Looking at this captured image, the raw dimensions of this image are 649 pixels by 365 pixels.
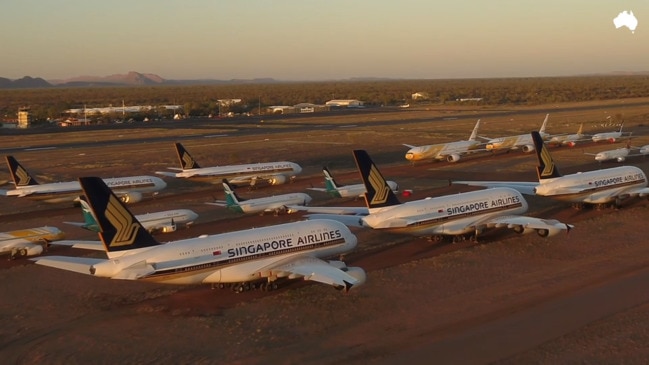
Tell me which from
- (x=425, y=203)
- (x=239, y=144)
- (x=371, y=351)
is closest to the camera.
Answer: (x=371, y=351)

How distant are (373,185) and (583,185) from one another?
2138 centimetres

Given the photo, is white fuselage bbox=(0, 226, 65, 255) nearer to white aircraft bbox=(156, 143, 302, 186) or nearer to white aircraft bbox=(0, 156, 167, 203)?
white aircraft bbox=(0, 156, 167, 203)

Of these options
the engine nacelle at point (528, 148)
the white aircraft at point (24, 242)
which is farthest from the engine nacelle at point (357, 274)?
the engine nacelle at point (528, 148)

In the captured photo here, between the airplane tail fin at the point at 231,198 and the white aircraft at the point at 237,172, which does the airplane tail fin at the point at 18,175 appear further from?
the airplane tail fin at the point at 231,198

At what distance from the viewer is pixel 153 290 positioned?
123 ft

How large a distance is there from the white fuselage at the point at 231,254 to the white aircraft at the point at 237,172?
35.2m

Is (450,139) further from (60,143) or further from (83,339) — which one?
(83,339)

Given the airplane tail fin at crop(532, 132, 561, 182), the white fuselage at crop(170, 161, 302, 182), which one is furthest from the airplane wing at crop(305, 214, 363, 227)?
the white fuselage at crop(170, 161, 302, 182)

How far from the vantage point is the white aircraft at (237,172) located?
2896 inches

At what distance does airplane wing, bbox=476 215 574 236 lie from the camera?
44719 mm

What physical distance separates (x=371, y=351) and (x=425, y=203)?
19.0 meters

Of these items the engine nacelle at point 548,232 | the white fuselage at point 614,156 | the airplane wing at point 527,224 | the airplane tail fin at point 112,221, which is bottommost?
the engine nacelle at point 548,232

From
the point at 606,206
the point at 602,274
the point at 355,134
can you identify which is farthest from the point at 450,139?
the point at 602,274

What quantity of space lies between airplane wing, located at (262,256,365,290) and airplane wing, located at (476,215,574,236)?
15.3m
